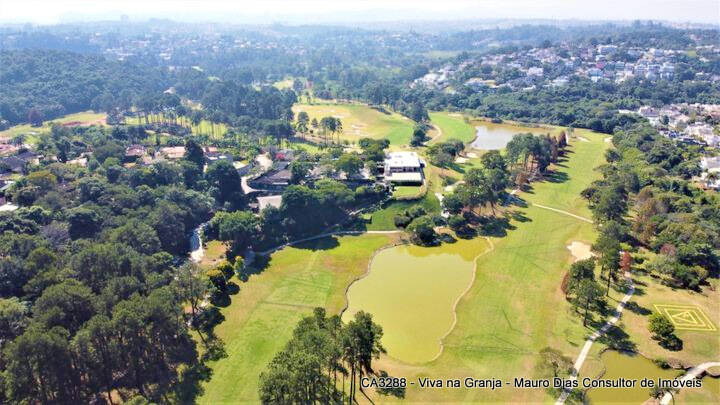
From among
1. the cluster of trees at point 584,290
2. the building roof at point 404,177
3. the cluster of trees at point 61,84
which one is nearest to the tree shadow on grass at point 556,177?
the building roof at point 404,177

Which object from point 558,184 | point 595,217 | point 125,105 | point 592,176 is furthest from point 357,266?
point 125,105

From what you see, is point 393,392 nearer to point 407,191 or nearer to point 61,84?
point 407,191

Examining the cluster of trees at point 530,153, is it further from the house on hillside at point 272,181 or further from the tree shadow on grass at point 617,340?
the tree shadow on grass at point 617,340

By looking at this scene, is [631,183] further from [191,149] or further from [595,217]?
[191,149]

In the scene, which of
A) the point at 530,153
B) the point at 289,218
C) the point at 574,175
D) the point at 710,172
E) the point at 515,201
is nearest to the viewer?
the point at 289,218

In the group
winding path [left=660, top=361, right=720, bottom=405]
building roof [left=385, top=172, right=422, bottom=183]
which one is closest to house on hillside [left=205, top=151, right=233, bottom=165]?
building roof [left=385, top=172, right=422, bottom=183]

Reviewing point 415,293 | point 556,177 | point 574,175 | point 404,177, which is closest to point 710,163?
point 574,175
